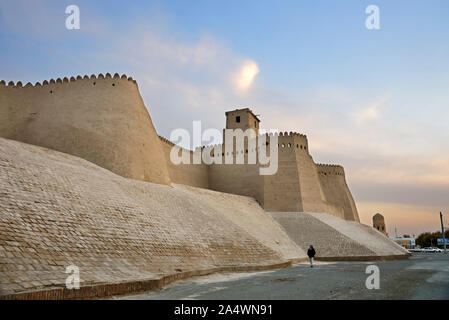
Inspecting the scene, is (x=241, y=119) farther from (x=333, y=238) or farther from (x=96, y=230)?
(x=96, y=230)

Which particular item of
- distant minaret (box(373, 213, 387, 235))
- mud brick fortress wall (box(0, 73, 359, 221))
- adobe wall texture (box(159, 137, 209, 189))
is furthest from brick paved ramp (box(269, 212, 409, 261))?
distant minaret (box(373, 213, 387, 235))

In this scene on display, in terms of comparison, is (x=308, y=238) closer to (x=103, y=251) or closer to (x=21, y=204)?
(x=103, y=251)

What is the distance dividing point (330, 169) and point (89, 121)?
2420cm

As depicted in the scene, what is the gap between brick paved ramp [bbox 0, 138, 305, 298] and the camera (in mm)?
6773

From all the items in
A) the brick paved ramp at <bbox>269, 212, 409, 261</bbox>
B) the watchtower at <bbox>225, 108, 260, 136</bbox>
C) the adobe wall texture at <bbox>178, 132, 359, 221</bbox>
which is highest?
the watchtower at <bbox>225, 108, 260, 136</bbox>

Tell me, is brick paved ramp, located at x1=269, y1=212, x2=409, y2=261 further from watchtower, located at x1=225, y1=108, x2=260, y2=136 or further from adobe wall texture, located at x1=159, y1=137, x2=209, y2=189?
watchtower, located at x1=225, y1=108, x2=260, y2=136

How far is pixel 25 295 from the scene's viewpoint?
5410mm

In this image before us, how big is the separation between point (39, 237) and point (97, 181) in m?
5.05

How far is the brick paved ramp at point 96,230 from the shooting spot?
6.77 m

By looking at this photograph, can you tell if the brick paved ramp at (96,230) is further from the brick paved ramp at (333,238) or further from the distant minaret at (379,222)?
the distant minaret at (379,222)

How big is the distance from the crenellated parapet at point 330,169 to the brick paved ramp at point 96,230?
18768mm

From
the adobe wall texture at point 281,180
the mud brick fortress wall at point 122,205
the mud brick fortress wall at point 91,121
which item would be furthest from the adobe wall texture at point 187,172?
the mud brick fortress wall at point 91,121

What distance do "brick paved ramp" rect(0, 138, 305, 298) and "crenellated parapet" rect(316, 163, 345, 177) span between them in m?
18.8
